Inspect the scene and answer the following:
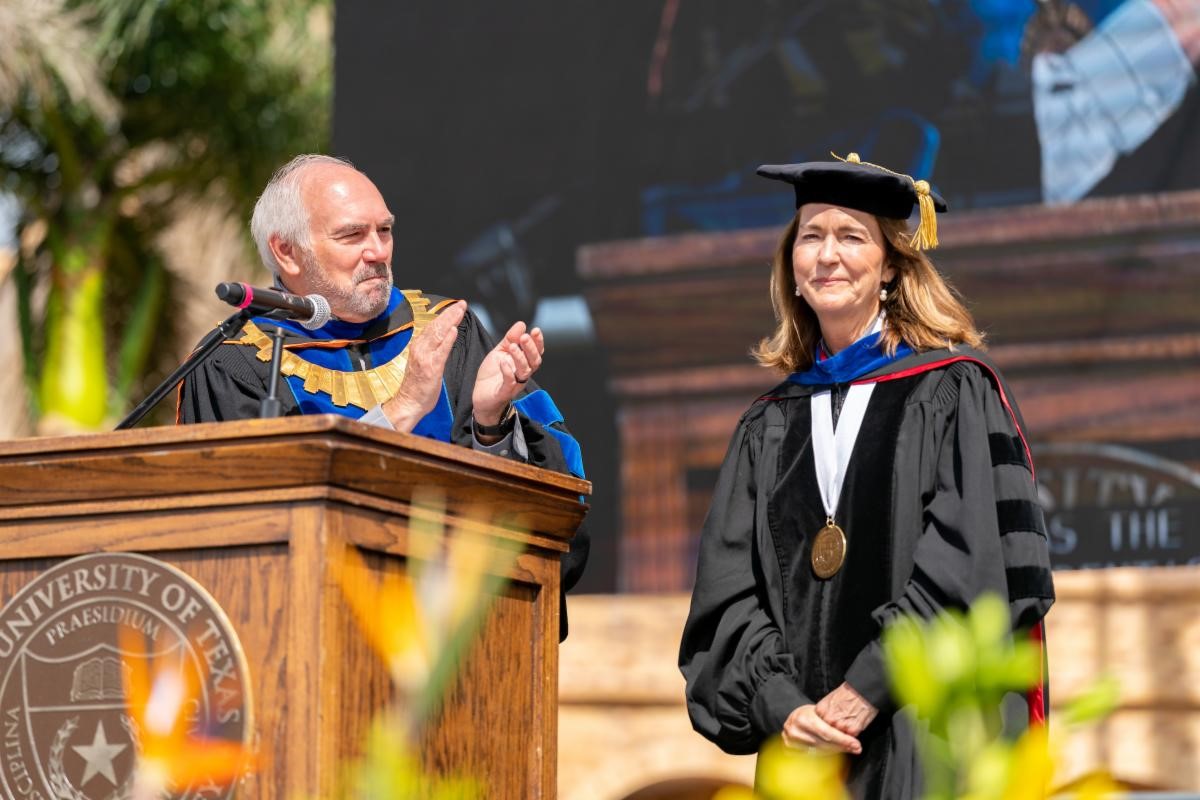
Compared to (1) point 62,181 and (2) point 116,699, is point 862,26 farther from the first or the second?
(1) point 62,181

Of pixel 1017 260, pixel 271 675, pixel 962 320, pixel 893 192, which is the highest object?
pixel 1017 260

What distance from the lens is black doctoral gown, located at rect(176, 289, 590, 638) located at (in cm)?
336

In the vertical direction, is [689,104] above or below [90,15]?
below

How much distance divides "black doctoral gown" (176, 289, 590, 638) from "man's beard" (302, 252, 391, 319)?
0.23 feet

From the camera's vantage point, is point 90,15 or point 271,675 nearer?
point 271,675

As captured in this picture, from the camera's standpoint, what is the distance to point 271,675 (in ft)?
7.58

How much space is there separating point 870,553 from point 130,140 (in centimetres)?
1041

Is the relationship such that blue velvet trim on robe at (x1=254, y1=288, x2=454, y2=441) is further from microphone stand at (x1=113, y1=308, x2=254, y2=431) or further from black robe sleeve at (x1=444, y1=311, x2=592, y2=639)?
A: microphone stand at (x1=113, y1=308, x2=254, y2=431)

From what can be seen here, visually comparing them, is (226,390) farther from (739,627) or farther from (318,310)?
(739,627)

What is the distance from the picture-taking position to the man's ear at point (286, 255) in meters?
3.67

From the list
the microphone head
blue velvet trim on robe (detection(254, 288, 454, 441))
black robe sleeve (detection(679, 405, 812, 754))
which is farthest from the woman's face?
the microphone head

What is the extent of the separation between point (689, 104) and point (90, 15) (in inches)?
249

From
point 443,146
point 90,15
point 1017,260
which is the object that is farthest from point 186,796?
point 90,15

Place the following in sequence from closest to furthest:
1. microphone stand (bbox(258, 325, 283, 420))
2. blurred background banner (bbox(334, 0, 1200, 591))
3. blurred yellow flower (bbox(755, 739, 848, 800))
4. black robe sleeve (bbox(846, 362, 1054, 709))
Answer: blurred yellow flower (bbox(755, 739, 848, 800))
microphone stand (bbox(258, 325, 283, 420))
black robe sleeve (bbox(846, 362, 1054, 709))
blurred background banner (bbox(334, 0, 1200, 591))
